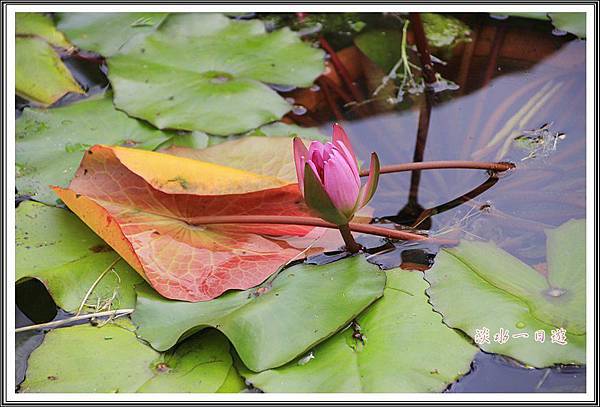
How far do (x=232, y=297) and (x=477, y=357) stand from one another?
45 cm

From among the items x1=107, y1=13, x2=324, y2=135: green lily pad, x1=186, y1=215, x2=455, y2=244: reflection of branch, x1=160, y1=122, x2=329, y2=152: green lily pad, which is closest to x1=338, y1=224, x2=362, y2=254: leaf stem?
x1=186, y1=215, x2=455, y2=244: reflection of branch

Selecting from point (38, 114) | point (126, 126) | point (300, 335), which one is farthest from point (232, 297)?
point (38, 114)

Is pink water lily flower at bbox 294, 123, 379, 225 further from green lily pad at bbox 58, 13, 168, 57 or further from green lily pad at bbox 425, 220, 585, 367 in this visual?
green lily pad at bbox 58, 13, 168, 57

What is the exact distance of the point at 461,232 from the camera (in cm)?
138

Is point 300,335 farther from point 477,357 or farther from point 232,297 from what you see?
point 477,357

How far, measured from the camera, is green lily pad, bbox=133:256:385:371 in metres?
1.13

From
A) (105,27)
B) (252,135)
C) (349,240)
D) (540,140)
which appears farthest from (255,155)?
(105,27)

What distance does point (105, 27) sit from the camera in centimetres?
203

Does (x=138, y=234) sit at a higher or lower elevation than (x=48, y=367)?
higher

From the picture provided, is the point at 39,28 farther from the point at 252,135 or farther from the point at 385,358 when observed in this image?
the point at 385,358

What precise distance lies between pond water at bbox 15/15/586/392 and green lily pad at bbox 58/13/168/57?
8 centimetres

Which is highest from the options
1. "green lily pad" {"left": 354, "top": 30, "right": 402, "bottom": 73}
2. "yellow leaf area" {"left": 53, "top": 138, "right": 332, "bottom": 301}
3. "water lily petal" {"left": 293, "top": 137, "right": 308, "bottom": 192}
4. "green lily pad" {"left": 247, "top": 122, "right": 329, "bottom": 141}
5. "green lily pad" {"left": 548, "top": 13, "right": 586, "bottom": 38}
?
"green lily pad" {"left": 548, "top": 13, "right": 586, "bottom": 38}

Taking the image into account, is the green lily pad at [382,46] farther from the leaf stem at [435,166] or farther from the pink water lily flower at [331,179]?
the pink water lily flower at [331,179]

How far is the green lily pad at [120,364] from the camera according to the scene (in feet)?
3.71
